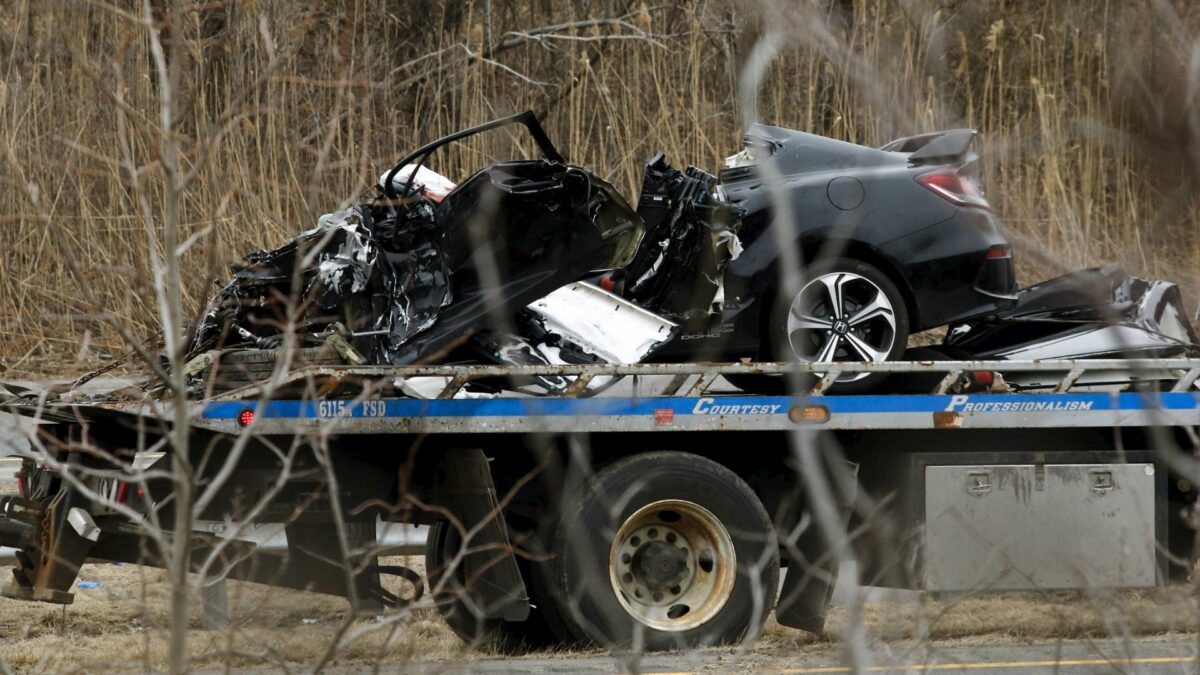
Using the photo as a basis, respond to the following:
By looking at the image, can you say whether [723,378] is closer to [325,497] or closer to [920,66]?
[325,497]

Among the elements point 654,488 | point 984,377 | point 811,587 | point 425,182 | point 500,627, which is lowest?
point 500,627

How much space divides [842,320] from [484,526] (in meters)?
1.97

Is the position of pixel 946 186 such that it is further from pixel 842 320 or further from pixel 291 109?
pixel 291 109

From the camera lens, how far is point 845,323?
744 cm

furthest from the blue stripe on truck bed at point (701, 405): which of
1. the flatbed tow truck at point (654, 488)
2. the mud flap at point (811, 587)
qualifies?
the mud flap at point (811, 587)

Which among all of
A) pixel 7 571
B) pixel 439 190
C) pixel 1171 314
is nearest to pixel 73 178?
pixel 7 571

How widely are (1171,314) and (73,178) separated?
877 cm

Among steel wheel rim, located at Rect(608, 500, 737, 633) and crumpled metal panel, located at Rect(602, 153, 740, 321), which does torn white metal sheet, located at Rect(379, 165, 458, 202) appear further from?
steel wheel rim, located at Rect(608, 500, 737, 633)

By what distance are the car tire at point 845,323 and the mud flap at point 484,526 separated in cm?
153

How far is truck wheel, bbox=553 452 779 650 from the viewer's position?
690cm

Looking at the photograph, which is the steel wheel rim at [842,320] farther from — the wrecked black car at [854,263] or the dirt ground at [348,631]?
the dirt ground at [348,631]

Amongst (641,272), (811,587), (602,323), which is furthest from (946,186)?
(811,587)

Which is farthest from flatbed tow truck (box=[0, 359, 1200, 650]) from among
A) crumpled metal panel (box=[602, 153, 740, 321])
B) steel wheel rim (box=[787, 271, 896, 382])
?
crumpled metal panel (box=[602, 153, 740, 321])

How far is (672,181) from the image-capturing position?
734 cm
